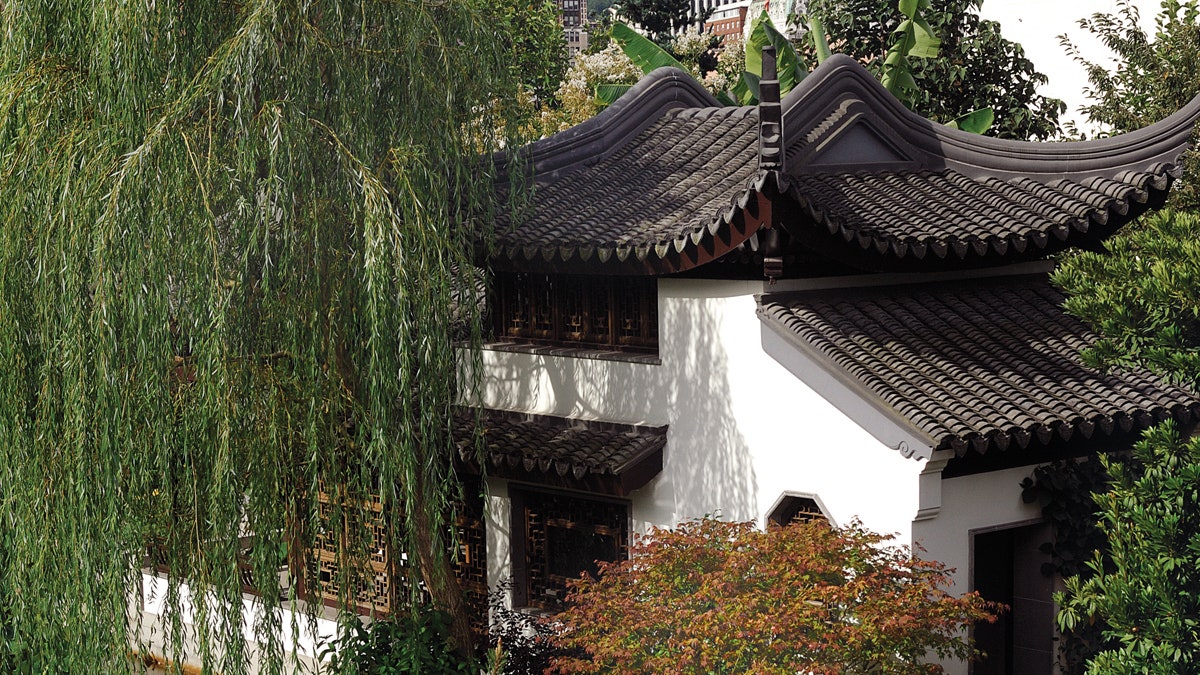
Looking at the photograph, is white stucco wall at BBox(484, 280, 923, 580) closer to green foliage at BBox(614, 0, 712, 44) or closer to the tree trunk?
the tree trunk

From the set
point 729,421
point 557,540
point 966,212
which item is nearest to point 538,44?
point 966,212

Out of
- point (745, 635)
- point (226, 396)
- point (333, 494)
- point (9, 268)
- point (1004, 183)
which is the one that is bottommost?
point (745, 635)

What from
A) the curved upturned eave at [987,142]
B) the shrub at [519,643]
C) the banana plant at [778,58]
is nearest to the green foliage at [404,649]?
the shrub at [519,643]

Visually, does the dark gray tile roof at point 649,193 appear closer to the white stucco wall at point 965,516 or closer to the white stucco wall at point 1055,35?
the white stucco wall at point 965,516

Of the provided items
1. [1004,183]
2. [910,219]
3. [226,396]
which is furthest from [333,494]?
[1004,183]

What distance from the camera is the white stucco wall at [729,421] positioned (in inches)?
353

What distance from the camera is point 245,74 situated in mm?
7855

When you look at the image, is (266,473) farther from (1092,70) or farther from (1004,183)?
(1092,70)

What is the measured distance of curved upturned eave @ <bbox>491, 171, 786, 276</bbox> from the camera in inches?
347

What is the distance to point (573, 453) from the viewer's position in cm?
995

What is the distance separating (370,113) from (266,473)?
7.08 feet

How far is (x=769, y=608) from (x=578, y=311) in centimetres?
346

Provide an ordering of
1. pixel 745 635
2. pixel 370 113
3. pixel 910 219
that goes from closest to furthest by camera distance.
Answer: pixel 745 635
pixel 370 113
pixel 910 219

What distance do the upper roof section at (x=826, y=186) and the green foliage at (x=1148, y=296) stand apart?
1.90m
